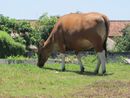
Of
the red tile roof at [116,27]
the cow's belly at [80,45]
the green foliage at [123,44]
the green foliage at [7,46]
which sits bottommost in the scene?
the red tile roof at [116,27]

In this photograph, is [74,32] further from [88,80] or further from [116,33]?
[116,33]

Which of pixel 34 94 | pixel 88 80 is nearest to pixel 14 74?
pixel 88 80

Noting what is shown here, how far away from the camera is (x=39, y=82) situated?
49.0 ft

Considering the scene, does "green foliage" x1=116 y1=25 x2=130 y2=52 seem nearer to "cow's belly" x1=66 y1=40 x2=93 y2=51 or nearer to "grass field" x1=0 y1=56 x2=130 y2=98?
"cow's belly" x1=66 y1=40 x2=93 y2=51

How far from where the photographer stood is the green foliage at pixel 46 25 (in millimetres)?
32906

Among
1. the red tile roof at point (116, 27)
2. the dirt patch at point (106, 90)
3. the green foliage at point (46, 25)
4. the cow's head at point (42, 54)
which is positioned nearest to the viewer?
the dirt patch at point (106, 90)

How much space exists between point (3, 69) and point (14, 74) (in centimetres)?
110

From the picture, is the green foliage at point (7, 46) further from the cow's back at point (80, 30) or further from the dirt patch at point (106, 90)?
the dirt patch at point (106, 90)

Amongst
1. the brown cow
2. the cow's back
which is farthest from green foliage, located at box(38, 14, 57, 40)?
the cow's back

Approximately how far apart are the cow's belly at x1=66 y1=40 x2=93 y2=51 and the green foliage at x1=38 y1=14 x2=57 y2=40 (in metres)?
12.9

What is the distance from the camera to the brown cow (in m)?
18.6

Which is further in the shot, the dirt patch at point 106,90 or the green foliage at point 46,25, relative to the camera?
the green foliage at point 46,25

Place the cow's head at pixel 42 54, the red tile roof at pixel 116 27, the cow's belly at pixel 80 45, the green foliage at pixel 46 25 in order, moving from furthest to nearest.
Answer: the red tile roof at pixel 116 27, the green foliage at pixel 46 25, the cow's head at pixel 42 54, the cow's belly at pixel 80 45

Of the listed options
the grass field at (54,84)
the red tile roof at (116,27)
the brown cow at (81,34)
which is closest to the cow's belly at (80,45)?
the brown cow at (81,34)
